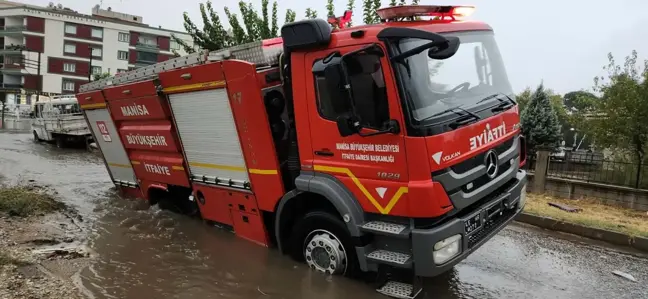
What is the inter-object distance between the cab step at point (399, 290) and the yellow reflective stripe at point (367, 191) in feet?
2.23

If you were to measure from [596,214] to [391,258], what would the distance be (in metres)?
6.13

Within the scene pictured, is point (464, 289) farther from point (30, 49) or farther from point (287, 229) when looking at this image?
point (30, 49)

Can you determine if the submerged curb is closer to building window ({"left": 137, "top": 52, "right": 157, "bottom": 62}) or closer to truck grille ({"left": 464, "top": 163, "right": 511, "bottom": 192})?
truck grille ({"left": 464, "top": 163, "right": 511, "bottom": 192})

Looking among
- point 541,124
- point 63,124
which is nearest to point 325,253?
point 541,124

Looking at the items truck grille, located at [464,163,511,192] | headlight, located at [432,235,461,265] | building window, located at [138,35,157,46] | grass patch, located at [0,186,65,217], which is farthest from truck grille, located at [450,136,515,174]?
building window, located at [138,35,157,46]

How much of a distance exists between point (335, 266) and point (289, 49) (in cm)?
204

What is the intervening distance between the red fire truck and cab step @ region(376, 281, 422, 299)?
0.6 inches

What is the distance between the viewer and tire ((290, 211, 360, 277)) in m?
4.40

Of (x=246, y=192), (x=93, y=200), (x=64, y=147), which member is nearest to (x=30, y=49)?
(x=64, y=147)

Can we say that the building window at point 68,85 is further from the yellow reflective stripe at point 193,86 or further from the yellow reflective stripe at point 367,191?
the yellow reflective stripe at point 367,191

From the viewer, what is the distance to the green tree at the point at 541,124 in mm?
13547

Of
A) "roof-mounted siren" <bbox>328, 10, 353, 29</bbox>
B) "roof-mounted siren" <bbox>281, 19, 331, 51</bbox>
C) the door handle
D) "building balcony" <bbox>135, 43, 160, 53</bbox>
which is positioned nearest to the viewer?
"roof-mounted siren" <bbox>281, 19, 331, 51</bbox>

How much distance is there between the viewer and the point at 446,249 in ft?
12.7

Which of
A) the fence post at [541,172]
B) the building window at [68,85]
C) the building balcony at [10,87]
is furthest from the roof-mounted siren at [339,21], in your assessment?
the building balcony at [10,87]
